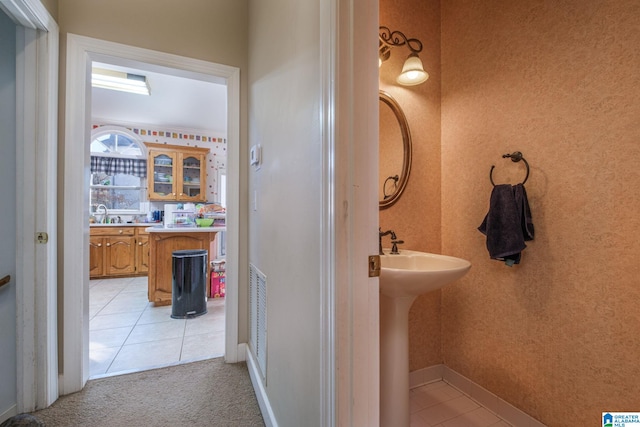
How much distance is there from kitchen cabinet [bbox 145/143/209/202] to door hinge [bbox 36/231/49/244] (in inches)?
152

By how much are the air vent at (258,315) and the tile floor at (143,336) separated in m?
0.59

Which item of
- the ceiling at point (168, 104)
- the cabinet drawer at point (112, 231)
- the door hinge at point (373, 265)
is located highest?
the ceiling at point (168, 104)

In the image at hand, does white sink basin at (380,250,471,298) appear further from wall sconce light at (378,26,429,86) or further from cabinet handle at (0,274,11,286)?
cabinet handle at (0,274,11,286)

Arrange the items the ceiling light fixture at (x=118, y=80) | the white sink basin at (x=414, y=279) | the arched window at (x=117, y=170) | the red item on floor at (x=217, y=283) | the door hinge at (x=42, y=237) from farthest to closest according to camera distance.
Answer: the arched window at (x=117, y=170) < the red item on floor at (x=217, y=283) < the ceiling light fixture at (x=118, y=80) < the door hinge at (x=42, y=237) < the white sink basin at (x=414, y=279)

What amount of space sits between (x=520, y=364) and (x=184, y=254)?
9.15ft

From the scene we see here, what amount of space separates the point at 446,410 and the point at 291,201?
1.50 m

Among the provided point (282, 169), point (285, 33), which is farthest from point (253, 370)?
point (285, 33)

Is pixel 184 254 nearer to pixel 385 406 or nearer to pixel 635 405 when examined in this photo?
pixel 385 406

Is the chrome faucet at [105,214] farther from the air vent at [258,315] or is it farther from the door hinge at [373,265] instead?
the door hinge at [373,265]

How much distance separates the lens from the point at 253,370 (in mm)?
1739

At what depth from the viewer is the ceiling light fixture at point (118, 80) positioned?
302 cm

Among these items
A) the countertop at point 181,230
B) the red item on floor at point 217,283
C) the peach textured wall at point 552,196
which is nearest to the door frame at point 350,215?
the peach textured wall at point 552,196

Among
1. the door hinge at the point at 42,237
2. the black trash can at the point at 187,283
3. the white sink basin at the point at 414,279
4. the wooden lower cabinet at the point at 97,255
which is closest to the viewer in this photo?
the white sink basin at the point at 414,279

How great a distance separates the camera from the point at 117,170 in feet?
16.4
